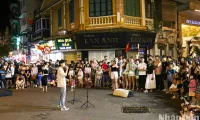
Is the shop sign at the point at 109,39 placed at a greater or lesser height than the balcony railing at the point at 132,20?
lesser

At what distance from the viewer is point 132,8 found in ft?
67.9

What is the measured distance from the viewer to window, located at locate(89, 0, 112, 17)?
20141 millimetres

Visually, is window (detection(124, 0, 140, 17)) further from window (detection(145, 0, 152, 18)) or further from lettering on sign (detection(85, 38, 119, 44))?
lettering on sign (detection(85, 38, 119, 44))

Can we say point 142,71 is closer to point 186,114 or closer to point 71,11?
point 186,114

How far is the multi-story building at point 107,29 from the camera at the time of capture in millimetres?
19531

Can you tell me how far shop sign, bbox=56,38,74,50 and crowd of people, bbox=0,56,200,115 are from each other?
3407 millimetres

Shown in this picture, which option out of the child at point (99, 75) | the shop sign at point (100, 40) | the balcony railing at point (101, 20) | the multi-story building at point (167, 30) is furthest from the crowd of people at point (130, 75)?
the multi-story building at point (167, 30)

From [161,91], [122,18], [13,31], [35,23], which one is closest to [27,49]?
[35,23]

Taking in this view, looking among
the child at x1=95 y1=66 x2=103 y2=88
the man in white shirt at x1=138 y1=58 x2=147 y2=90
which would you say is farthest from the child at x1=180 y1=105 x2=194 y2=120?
the child at x1=95 y1=66 x2=103 y2=88

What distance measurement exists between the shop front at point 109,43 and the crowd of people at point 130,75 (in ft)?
10.3

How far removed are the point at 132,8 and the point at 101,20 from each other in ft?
9.55

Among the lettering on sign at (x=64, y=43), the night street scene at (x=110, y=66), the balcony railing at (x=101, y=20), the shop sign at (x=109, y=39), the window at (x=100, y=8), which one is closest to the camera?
the night street scene at (x=110, y=66)

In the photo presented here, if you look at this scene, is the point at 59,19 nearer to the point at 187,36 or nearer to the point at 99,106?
the point at 187,36

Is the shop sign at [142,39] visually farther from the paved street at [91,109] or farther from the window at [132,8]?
the paved street at [91,109]
